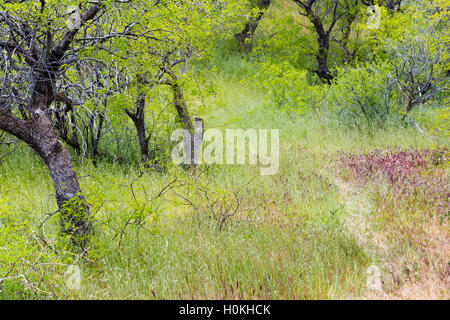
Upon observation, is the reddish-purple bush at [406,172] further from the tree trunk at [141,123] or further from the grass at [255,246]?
the tree trunk at [141,123]

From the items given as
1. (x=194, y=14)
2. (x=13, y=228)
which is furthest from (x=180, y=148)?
(x=13, y=228)

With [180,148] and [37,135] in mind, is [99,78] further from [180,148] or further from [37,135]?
[37,135]

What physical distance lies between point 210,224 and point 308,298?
1.78 metres

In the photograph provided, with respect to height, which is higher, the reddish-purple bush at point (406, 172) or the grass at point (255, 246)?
the reddish-purple bush at point (406, 172)

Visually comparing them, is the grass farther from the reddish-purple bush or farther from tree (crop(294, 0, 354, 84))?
tree (crop(294, 0, 354, 84))

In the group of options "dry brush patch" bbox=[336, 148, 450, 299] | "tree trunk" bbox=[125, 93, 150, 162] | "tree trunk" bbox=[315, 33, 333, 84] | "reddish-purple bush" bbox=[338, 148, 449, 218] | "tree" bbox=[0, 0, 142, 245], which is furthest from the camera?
"tree trunk" bbox=[315, 33, 333, 84]

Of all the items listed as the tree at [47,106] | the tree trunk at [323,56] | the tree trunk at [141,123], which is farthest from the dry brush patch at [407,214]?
the tree trunk at [323,56]

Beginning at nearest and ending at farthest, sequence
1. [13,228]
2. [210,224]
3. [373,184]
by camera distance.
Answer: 1. [13,228]
2. [210,224]
3. [373,184]

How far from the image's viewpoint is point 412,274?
3.61 meters

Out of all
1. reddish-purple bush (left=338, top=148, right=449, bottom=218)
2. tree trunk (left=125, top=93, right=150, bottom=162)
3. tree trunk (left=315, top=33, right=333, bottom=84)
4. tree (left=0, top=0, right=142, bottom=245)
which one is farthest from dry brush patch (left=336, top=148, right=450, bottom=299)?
tree trunk (left=315, top=33, right=333, bottom=84)

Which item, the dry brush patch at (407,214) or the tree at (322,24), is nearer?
the dry brush patch at (407,214)

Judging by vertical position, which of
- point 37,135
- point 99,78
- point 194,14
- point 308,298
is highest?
point 194,14

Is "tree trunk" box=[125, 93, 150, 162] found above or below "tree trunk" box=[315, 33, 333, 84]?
below

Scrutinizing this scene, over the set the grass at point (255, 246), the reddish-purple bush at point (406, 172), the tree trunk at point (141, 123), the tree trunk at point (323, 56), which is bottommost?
the grass at point (255, 246)
